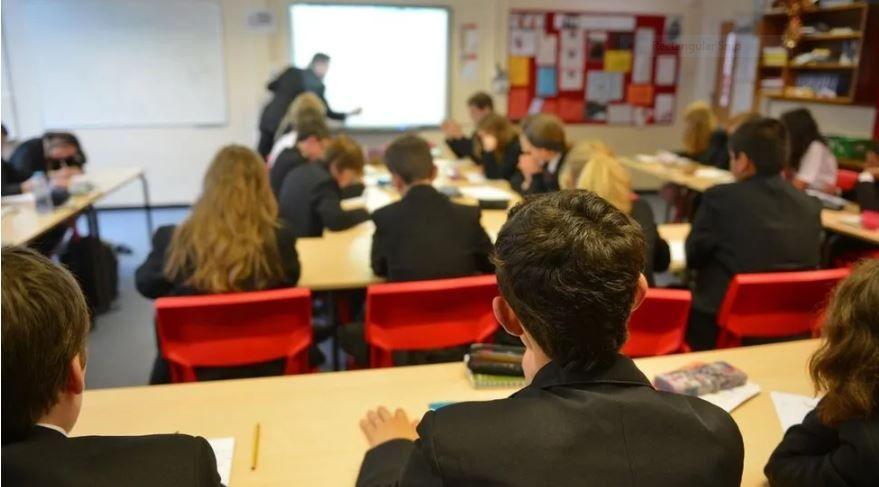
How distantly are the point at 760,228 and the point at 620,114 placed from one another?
5375 millimetres

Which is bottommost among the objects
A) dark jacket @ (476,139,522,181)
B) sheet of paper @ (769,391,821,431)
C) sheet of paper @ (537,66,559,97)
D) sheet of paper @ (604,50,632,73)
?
sheet of paper @ (769,391,821,431)

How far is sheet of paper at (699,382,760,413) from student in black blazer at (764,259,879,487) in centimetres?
32

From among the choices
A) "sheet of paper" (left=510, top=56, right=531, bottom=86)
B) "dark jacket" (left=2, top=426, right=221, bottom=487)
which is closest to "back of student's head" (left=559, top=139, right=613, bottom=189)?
"dark jacket" (left=2, top=426, right=221, bottom=487)

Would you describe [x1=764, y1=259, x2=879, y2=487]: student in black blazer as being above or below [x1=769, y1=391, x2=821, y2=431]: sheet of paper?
above

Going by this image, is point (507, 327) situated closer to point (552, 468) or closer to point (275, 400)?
point (552, 468)

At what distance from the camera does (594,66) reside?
7.52m

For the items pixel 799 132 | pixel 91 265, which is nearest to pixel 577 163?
pixel 799 132

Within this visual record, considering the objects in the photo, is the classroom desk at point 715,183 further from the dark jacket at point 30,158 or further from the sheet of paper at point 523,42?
the dark jacket at point 30,158

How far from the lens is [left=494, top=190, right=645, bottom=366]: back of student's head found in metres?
0.90

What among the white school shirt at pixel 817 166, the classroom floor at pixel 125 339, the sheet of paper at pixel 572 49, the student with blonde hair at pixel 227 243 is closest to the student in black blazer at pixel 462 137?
the classroom floor at pixel 125 339

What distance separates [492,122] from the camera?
197 inches

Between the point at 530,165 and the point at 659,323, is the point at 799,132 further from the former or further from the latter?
the point at 659,323

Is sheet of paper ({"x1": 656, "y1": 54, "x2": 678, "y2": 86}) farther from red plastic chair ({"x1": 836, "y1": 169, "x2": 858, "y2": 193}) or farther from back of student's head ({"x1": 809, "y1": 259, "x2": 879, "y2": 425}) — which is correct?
back of student's head ({"x1": 809, "y1": 259, "x2": 879, "y2": 425})

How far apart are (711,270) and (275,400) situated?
2.01 meters
